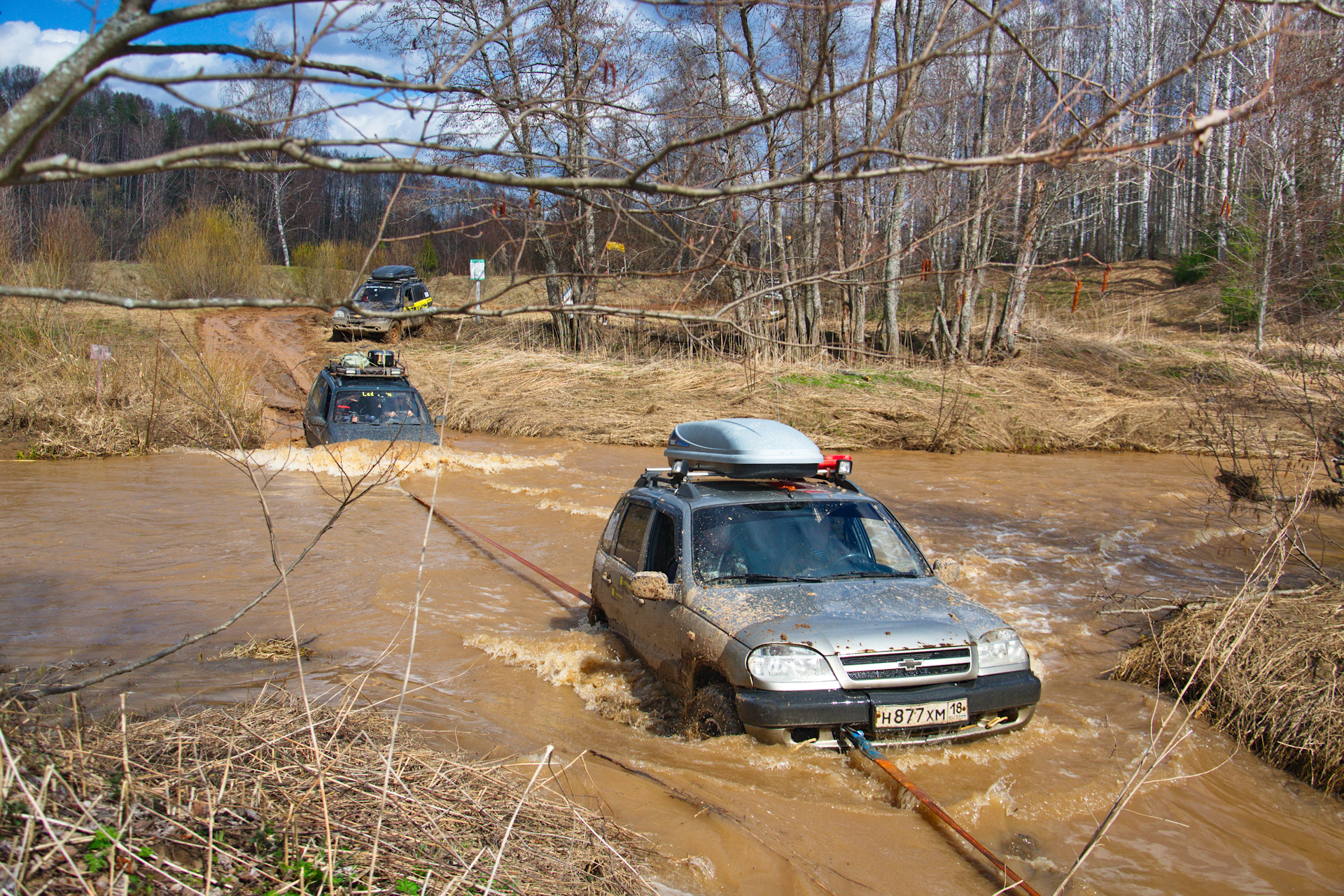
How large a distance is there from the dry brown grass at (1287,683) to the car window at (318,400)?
13342 mm

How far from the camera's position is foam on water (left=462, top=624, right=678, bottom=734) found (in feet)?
18.2

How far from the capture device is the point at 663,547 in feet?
19.4

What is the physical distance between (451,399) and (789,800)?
18883 mm

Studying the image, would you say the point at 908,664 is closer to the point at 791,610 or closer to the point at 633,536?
the point at 791,610

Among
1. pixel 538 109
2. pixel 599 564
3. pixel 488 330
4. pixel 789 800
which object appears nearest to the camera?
pixel 538 109

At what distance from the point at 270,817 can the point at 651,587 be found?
2791 mm

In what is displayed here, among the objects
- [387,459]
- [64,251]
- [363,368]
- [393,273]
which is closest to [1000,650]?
[387,459]

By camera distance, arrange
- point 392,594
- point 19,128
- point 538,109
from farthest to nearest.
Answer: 1. point 392,594
2. point 538,109
3. point 19,128

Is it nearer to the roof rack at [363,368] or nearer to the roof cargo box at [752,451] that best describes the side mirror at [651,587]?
the roof cargo box at [752,451]

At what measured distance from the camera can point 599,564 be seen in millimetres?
7043

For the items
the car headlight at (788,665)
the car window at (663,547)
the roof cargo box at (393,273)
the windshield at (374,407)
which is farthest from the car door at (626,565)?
the roof cargo box at (393,273)

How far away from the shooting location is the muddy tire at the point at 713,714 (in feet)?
15.1

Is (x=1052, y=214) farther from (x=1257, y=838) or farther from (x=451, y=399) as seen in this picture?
(x=1257, y=838)

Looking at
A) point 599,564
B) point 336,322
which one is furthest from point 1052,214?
point 599,564
